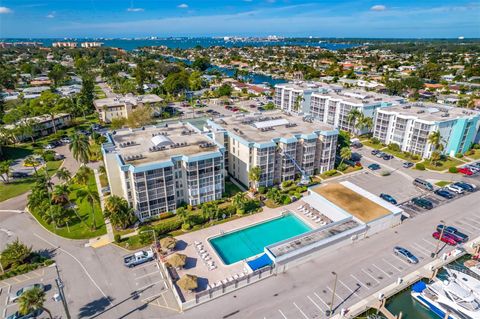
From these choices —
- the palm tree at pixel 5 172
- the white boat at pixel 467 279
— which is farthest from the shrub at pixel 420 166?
the palm tree at pixel 5 172

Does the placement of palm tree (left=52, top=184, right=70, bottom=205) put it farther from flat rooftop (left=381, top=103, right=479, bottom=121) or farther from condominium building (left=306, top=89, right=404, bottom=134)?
flat rooftop (left=381, top=103, right=479, bottom=121)

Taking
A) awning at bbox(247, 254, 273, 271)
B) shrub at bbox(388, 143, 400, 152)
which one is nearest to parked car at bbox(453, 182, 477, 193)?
shrub at bbox(388, 143, 400, 152)

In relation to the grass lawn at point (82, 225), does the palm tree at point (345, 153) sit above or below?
above

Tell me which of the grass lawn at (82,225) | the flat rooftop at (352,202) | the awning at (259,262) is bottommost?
the grass lawn at (82,225)

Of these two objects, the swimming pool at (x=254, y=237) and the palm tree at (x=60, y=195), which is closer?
the swimming pool at (x=254, y=237)

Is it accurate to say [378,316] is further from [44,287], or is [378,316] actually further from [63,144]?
[63,144]

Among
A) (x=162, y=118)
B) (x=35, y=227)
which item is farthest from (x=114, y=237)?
(x=162, y=118)

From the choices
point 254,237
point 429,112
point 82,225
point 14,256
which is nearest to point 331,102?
point 429,112

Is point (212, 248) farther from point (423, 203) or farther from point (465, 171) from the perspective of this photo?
point (465, 171)

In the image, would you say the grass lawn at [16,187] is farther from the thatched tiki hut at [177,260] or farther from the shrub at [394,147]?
the shrub at [394,147]
